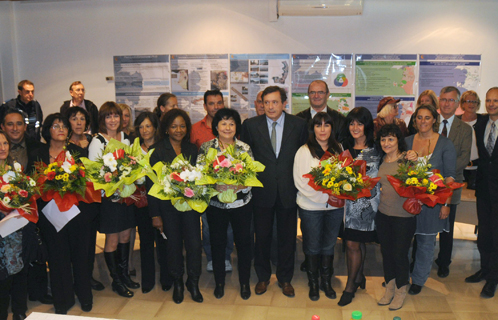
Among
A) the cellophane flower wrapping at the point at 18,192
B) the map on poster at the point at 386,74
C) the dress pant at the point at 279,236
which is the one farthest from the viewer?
the map on poster at the point at 386,74

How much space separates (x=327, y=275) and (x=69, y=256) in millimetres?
2147

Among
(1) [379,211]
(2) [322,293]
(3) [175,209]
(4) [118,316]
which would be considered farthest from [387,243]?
(4) [118,316]

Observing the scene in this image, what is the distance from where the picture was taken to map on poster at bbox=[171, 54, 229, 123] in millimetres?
5828

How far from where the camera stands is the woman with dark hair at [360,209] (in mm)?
3285

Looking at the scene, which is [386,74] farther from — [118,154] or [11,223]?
[11,223]

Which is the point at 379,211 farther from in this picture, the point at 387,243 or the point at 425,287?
the point at 425,287

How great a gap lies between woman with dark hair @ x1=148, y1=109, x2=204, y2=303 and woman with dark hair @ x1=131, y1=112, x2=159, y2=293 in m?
0.20

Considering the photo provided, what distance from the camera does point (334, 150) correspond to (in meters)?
3.30

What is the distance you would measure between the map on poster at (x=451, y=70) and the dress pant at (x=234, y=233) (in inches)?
144

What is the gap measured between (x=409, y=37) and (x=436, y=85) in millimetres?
764

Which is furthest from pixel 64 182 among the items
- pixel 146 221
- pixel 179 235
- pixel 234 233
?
pixel 234 233

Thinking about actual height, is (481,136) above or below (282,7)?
below

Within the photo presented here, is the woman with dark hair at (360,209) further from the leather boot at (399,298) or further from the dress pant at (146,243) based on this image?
the dress pant at (146,243)

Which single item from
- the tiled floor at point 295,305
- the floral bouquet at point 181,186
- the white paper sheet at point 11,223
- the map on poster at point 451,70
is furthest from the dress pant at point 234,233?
the map on poster at point 451,70
